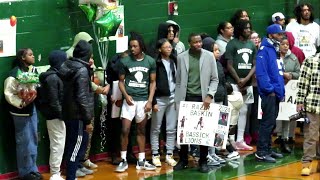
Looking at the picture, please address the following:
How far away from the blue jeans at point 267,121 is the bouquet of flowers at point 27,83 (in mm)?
3655

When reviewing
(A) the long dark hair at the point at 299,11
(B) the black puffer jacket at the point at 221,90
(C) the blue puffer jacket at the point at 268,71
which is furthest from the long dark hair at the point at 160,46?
(A) the long dark hair at the point at 299,11

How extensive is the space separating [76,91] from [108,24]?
2.33 metres

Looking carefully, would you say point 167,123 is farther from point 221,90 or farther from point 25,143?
point 25,143

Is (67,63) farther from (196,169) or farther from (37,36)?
(196,169)

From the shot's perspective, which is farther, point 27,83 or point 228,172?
point 228,172

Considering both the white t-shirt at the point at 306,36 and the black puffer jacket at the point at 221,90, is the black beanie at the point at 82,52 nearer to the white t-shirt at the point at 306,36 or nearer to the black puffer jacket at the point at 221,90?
the black puffer jacket at the point at 221,90

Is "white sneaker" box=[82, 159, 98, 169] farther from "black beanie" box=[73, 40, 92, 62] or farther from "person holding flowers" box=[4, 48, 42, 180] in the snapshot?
"black beanie" box=[73, 40, 92, 62]

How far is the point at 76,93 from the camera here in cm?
1108

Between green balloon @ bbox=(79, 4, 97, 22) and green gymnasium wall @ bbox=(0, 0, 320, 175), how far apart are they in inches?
8.3

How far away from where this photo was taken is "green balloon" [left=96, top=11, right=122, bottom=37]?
13.1 metres

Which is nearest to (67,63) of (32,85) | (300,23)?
(32,85)

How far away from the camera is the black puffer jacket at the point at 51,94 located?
38.4 ft

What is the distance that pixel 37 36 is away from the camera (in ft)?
41.9

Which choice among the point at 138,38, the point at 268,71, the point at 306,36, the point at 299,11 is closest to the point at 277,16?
the point at 299,11
